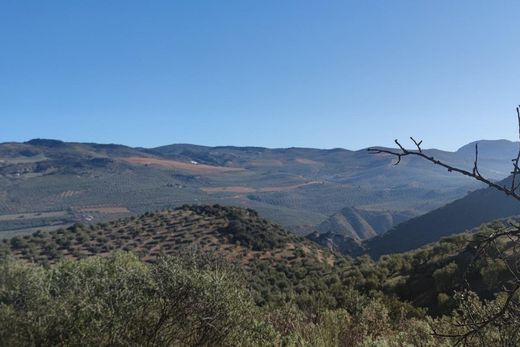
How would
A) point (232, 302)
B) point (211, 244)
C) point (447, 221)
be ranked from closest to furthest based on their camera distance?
point (232, 302)
point (211, 244)
point (447, 221)

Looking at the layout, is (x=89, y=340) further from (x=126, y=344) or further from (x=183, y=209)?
(x=183, y=209)

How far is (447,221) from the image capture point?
11881cm

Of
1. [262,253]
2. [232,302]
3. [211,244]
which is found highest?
[232,302]

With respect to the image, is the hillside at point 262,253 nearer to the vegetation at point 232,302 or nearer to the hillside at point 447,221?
the vegetation at point 232,302

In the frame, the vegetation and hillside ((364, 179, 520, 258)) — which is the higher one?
the vegetation

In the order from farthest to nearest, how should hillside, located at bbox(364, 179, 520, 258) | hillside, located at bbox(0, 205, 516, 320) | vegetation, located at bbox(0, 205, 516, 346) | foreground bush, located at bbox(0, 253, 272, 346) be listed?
hillside, located at bbox(364, 179, 520, 258)
hillside, located at bbox(0, 205, 516, 320)
foreground bush, located at bbox(0, 253, 272, 346)
vegetation, located at bbox(0, 205, 516, 346)

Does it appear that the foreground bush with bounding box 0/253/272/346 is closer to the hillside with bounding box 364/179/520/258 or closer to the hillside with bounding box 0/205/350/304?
the hillside with bounding box 0/205/350/304

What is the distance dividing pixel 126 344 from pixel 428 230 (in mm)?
108630

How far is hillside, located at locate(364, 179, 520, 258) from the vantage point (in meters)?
105

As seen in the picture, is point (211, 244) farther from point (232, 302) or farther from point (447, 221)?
point (447, 221)

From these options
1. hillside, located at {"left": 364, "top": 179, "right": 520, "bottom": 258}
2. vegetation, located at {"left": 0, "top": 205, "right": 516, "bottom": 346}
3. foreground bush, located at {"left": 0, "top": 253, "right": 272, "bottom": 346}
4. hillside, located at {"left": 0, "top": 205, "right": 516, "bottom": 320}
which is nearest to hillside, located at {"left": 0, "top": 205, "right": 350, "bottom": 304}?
hillside, located at {"left": 0, "top": 205, "right": 516, "bottom": 320}

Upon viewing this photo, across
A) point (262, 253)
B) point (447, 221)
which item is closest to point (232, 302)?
point (262, 253)

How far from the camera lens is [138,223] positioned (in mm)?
74500

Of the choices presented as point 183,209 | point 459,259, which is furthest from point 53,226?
point 459,259
